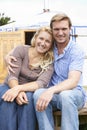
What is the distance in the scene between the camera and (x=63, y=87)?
3.46m

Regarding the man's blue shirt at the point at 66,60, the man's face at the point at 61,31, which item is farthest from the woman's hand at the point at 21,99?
the man's face at the point at 61,31

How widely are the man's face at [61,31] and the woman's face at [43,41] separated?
2.6 inches

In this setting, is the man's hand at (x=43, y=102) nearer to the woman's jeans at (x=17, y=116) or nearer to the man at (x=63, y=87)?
the man at (x=63, y=87)

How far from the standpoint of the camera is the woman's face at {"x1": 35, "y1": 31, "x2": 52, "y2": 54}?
3.70 m

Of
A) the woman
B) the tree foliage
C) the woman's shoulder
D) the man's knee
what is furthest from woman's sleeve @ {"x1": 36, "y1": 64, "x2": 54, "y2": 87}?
the tree foliage

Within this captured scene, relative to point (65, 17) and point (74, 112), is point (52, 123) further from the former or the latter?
point (65, 17)

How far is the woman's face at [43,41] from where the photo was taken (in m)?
3.70

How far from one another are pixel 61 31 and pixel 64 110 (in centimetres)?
74

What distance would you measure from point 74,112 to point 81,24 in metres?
5.56

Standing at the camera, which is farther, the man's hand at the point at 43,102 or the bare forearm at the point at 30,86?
the bare forearm at the point at 30,86

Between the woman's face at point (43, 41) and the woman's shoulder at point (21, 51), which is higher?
the woman's face at point (43, 41)

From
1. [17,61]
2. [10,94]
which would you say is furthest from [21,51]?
[10,94]

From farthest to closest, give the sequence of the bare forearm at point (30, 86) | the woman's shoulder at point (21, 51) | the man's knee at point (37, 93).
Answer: the woman's shoulder at point (21, 51) < the bare forearm at point (30, 86) < the man's knee at point (37, 93)

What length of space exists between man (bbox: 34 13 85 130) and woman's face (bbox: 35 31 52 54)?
0.21ft
